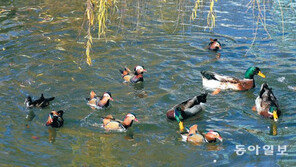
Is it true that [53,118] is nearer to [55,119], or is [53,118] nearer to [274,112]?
[55,119]

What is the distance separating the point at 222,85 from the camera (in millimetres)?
9758

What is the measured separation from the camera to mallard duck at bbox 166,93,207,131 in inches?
315

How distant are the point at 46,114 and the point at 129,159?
8.16 feet

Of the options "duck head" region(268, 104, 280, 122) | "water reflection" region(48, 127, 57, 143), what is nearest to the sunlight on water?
"water reflection" region(48, 127, 57, 143)

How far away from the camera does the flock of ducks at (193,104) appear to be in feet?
24.4

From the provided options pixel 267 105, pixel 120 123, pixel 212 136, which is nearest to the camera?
pixel 212 136

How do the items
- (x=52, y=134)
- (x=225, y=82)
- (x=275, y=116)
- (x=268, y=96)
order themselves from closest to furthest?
1. (x=52, y=134)
2. (x=275, y=116)
3. (x=268, y=96)
4. (x=225, y=82)

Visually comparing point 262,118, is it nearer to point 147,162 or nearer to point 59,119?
point 147,162

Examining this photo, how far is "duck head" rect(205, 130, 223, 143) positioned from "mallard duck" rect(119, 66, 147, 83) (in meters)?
3.02

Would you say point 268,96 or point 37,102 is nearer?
point 37,102

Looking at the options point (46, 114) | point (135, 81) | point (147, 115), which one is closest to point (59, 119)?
point (46, 114)

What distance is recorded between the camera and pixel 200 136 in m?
7.22

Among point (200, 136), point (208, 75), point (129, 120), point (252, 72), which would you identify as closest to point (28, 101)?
point (129, 120)

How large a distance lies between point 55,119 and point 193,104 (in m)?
2.64
